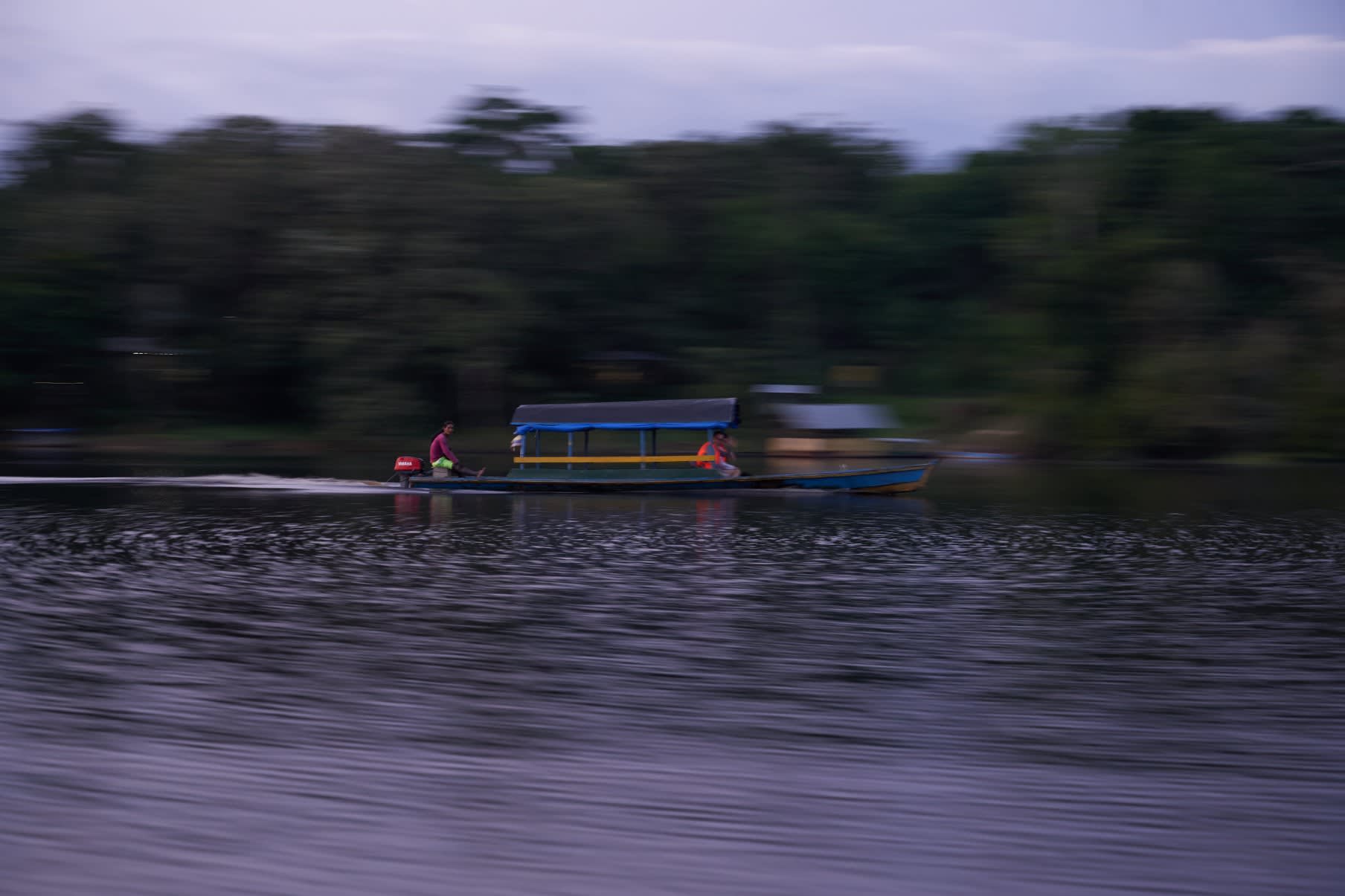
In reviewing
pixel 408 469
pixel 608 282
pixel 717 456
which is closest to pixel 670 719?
pixel 717 456

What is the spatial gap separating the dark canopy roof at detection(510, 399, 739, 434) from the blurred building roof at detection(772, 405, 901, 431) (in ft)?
73.5

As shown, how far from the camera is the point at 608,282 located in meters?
51.8

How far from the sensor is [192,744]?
781cm

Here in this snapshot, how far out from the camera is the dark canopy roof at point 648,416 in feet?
78.1

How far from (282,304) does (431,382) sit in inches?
251

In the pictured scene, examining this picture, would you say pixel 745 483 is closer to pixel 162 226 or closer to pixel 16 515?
pixel 16 515

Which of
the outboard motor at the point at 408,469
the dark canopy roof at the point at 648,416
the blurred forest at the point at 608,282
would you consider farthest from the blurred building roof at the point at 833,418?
the outboard motor at the point at 408,469

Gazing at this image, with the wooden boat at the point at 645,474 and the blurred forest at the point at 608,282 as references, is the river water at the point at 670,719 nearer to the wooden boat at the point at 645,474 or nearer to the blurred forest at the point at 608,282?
the wooden boat at the point at 645,474

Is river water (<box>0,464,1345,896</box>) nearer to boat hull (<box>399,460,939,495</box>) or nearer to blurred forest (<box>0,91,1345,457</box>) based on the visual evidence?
boat hull (<box>399,460,939,495</box>)

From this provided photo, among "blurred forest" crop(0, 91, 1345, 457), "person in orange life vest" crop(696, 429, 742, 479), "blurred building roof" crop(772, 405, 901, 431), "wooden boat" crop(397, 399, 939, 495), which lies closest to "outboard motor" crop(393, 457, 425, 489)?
"wooden boat" crop(397, 399, 939, 495)

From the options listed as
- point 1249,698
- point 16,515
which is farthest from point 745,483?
point 1249,698

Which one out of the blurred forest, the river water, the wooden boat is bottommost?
the river water

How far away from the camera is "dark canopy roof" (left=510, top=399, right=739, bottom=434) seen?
23.8m

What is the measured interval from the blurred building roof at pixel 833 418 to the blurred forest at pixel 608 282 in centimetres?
349
